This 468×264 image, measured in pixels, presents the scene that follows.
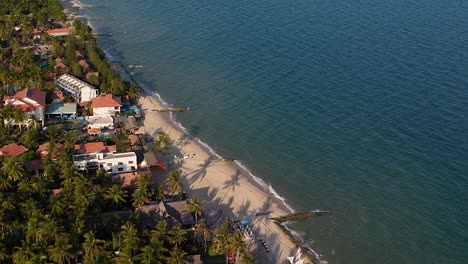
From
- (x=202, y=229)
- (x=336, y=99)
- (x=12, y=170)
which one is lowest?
(x=336, y=99)

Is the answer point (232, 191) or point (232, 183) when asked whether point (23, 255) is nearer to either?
point (232, 191)

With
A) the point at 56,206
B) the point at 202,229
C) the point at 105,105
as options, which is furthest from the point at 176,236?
the point at 105,105

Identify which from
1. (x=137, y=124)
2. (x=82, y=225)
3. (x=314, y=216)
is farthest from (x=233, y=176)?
(x=82, y=225)

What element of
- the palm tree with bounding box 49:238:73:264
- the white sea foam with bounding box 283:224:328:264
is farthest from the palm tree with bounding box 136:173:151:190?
the white sea foam with bounding box 283:224:328:264

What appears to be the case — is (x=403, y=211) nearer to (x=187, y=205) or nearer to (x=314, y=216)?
(x=314, y=216)

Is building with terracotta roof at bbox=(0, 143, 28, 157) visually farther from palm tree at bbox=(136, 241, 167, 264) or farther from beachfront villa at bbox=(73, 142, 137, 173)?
palm tree at bbox=(136, 241, 167, 264)
